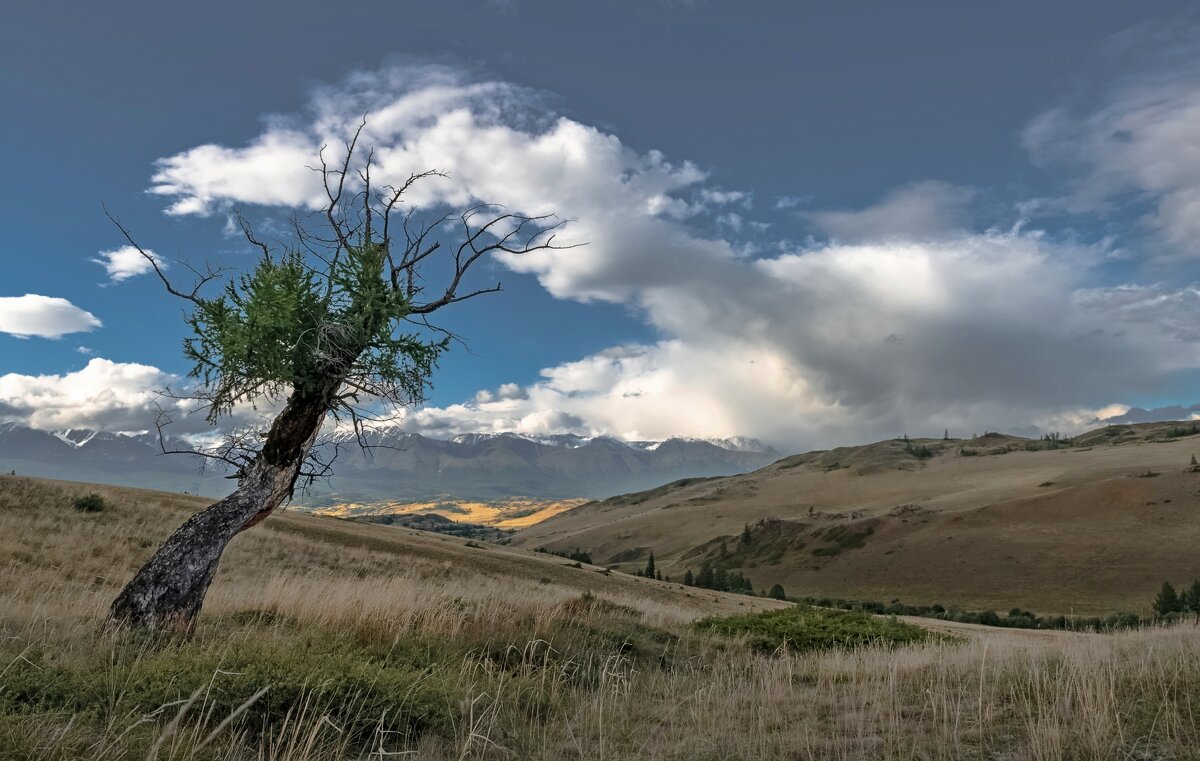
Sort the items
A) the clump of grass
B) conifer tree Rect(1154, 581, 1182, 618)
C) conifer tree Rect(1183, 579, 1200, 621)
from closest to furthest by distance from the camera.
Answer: the clump of grass, conifer tree Rect(1183, 579, 1200, 621), conifer tree Rect(1154, 581, 1182, 618)

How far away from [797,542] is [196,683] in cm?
10127

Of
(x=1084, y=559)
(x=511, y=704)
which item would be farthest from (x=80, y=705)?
(x=1084, y=559)

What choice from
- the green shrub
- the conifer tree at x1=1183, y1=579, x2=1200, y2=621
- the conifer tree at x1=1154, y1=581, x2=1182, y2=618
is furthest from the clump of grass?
the conifer tree at x1=1154, y1=581, x2=1182, y2=618

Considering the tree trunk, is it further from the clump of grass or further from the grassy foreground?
the clump of grass

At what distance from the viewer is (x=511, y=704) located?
6.54m

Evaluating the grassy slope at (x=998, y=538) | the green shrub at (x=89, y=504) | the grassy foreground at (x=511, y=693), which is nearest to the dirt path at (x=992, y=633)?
the grassy foreground at (x=511, y=693)

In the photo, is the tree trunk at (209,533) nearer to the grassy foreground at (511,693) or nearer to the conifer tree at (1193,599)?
the grassy foreground at (511,693)

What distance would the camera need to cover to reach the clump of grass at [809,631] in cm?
1301

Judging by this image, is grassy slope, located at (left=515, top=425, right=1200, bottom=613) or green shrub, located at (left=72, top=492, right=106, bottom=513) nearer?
green shrub, located at (left=72, top=492, right=106, bottom=513)

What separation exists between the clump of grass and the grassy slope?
5053cm

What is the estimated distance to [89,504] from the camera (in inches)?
1209

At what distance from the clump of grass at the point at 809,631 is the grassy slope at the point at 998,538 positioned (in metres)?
50.5

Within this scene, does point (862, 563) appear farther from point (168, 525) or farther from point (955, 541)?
point (168, 525)

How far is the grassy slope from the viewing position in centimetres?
5959
